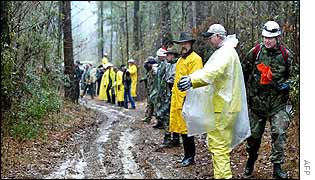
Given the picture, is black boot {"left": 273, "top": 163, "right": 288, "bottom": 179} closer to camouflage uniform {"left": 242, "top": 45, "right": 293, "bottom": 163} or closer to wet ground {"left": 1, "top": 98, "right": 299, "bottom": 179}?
camouflage uniform {"left": 242, "top": 45, "right": 293, "bottom": 163}

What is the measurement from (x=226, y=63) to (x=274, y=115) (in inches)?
39.5

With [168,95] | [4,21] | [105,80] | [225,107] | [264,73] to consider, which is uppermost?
[4,21]

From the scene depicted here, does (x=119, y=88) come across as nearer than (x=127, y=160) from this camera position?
No

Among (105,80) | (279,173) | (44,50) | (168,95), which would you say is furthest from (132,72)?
(279,173)

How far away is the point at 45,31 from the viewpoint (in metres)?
13.7

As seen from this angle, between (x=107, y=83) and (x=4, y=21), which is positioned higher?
(x=4, y=21)

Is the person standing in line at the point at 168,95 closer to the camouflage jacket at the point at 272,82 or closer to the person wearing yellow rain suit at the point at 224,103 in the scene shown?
the camouflage jacket at the point at 272,82

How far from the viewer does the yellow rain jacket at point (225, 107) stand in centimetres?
695

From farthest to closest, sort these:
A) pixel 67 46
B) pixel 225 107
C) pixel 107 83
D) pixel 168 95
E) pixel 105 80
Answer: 1. pixel 105 80
2. pixel 107 83
3. pixel 67 46
4. pixel 168 95
5. pixel 225 107

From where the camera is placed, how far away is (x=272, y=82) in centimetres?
727

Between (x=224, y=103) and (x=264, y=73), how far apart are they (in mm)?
712

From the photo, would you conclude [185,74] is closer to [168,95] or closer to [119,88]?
[168,95]

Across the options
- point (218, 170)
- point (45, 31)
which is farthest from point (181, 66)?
point (45, 31)

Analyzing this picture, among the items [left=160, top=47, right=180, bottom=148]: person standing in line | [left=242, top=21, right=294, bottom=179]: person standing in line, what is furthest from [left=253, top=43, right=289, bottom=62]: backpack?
[left=160, top=47, right=180, bottom=148]: person standing in line
